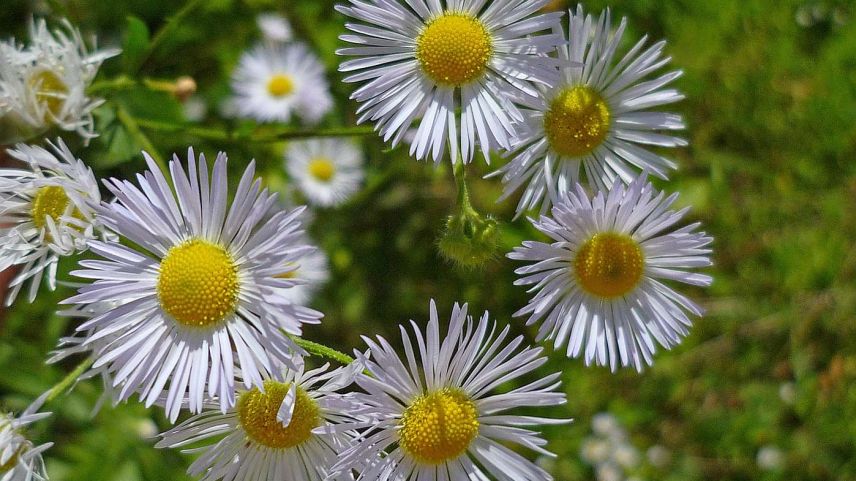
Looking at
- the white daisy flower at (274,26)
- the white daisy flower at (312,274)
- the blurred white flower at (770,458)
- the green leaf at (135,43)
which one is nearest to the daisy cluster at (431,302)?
the green leaf at (135,43)

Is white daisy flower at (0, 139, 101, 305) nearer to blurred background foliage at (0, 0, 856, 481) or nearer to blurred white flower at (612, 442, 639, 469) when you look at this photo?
blurred background foliage at (0, 0, 856, 481)

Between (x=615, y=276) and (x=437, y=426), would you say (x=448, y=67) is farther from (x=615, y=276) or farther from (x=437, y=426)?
(x=437, y=426)

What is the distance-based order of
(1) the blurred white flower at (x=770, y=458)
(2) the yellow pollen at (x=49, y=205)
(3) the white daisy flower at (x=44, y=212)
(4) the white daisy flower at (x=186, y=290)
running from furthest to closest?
1. (1) the blurred white flower at (x=770, y=458)
2. (2) the yellow pollen at (x=49, y=205)
3. (3) the white daisy flower at (x=44, y=212)
4. (4) the white daisy flower at (x=186, y=290)

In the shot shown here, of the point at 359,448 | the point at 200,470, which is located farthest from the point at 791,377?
the point at 200,470

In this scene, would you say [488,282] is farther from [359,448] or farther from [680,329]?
[359,448]

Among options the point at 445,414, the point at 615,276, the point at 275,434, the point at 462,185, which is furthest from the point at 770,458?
the point at 275,434

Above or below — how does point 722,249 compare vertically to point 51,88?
above

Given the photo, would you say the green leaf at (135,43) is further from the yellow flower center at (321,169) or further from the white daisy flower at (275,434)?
the yellow flower center at (321,169)
